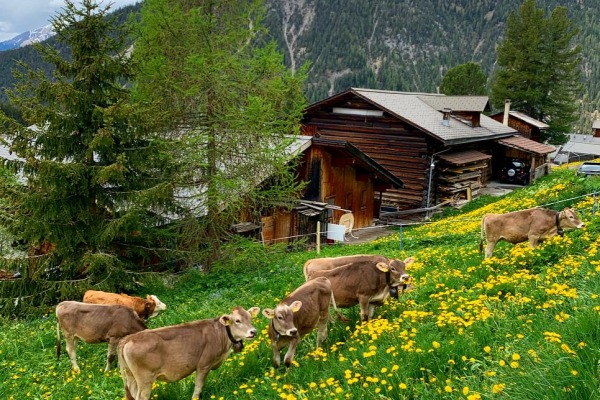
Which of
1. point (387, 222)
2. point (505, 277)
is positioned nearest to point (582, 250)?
point (505, 277)

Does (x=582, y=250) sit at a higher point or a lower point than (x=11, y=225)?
higher

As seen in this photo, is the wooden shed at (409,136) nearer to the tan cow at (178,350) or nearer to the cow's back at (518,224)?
the cow's back at (518,224)

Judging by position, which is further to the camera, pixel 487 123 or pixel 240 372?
pixel 487 123

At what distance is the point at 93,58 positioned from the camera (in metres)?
13.6

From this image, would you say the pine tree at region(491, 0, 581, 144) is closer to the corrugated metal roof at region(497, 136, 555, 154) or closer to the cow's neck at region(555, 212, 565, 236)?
the corrugated metal roof at region(497, 136, 555, 154)

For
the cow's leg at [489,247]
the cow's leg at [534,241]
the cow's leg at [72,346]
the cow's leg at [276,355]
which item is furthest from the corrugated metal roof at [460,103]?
the cow's leg at [276,355]

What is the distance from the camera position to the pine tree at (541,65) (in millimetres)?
59625

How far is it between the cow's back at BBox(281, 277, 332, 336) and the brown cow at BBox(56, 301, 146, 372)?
3.36 metres

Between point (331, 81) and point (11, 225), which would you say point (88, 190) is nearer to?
point (11, 225)

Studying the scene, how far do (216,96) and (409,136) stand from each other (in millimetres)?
20025

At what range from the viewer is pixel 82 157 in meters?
13.9

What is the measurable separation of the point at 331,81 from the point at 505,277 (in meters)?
195

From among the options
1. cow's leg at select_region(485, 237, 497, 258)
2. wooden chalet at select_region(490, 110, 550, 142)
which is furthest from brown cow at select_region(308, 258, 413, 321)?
wooden chalet at select_region(490, 110, 550, 142)

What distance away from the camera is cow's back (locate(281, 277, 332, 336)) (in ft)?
24.4
